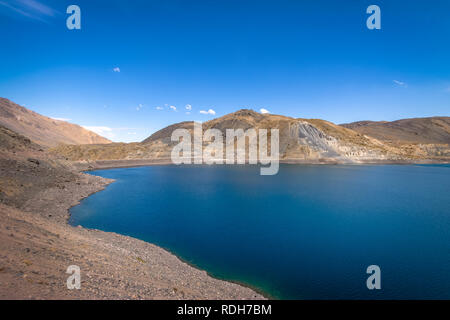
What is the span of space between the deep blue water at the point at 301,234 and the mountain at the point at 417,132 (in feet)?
391

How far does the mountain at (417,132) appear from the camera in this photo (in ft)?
419

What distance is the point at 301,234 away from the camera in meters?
17.2

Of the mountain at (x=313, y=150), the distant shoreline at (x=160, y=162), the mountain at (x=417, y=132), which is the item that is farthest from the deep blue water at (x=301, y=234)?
the mountain at (x=417, y=132)

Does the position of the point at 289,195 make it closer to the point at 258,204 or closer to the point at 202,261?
the point at 258,204

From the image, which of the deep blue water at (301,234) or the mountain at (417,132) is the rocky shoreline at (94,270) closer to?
the deep blue water at (301,234)

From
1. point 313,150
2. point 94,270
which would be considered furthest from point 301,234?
point 313,150

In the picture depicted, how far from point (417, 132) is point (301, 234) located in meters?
162

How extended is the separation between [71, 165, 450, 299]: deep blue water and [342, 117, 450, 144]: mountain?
4694 inches

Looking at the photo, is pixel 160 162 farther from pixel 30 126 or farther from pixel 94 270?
pixel 30 126

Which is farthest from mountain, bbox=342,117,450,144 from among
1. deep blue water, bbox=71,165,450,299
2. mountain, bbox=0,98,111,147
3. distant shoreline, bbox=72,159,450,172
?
mountain, bbox=0,98,111,147
